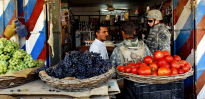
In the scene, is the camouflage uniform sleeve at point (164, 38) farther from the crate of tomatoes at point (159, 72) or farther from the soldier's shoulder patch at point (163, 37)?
the crate of tomatoes at point (159, 72)

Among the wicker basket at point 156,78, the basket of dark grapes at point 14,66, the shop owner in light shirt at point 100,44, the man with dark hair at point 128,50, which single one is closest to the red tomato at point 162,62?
the wicker basket at point 156,78

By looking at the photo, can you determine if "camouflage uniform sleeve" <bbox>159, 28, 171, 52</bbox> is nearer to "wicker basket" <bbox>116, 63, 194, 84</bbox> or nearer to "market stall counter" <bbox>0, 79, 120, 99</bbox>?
"wicker basket" <bbox>116, 63, 194, 84</bbox>

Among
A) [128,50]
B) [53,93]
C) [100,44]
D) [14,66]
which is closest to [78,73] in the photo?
[53,93]

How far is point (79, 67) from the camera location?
131 cm

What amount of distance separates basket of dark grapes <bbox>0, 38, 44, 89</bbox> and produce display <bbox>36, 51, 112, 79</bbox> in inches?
11.0

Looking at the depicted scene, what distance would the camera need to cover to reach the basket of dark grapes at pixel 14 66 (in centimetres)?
139

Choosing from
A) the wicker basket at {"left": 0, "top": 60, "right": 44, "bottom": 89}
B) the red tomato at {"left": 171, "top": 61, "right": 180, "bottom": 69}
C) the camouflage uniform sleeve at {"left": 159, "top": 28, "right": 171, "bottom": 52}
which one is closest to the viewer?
the wicker basket at {"left": 0, "top": 60, "right": 44, "bottom": 89}

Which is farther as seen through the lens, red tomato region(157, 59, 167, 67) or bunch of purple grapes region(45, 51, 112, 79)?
red tomato region(157, 59, 167, 67)

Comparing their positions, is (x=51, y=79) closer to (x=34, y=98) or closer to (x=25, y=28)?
(x=34, y=98)

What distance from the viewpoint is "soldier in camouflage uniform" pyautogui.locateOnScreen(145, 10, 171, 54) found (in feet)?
9.48

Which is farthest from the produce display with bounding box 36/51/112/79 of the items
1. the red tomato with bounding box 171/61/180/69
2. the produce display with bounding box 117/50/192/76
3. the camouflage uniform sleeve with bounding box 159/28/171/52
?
the camouflage uniform sleeve with bounding box 159/28/171/52

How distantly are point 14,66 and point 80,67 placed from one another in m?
0.75

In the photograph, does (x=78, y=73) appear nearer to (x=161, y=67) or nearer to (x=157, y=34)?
(x=161, y=67)

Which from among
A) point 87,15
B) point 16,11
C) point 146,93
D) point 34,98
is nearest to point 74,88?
Answer: point 34,98
